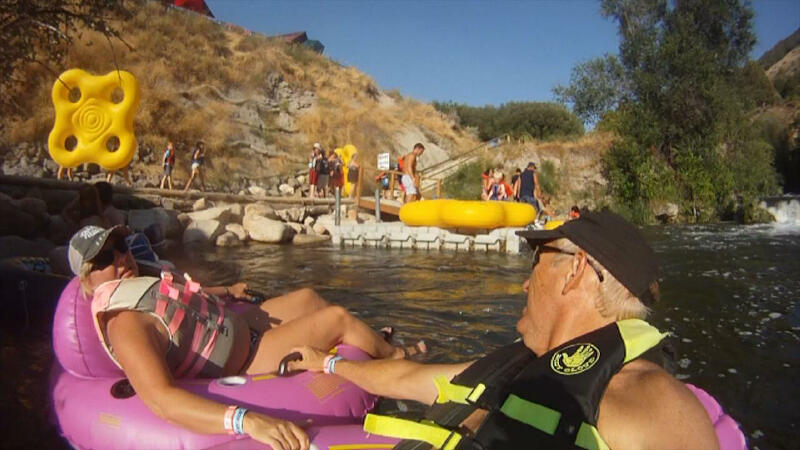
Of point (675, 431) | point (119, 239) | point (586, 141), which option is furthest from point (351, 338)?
point (586, 141)

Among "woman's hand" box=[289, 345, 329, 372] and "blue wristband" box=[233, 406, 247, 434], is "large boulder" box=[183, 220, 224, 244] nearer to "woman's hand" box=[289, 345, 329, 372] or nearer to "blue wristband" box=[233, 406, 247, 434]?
"woman's hand" box=[289, 345, 329, 372]

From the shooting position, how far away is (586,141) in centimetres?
2361

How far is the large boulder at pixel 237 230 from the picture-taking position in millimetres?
12148

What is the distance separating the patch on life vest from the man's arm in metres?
0.69

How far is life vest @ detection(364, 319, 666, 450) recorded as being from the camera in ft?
4.52

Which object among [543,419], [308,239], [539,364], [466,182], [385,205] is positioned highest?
[466,182]

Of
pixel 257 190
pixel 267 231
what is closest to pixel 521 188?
pixel 267 231

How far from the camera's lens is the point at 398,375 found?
2.42m

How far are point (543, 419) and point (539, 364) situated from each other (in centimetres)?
18

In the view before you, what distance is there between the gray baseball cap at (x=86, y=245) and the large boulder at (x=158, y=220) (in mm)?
9004

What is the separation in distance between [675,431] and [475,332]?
12.4ft

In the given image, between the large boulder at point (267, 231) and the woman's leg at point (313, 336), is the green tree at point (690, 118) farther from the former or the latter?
the woman's leg at point (313, 336)

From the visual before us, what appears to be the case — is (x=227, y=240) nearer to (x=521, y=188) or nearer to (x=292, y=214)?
(x=292, y=214)

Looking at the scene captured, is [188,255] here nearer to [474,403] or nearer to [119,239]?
[119,239]
